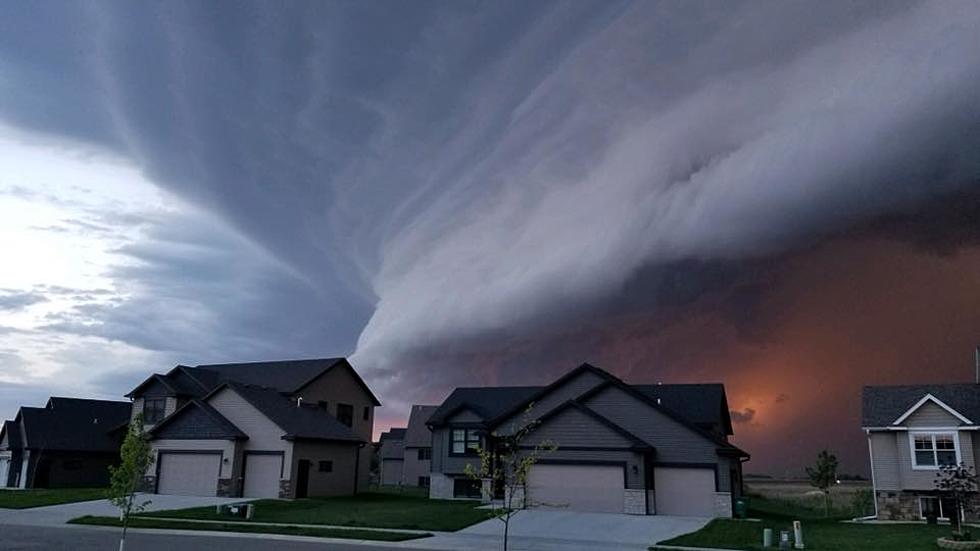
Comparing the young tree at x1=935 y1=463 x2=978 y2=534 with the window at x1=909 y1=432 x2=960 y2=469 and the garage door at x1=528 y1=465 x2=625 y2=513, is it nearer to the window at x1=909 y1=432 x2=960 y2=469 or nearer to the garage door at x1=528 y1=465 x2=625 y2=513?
the window at x1=909 y1=432 x2=960 y2=469

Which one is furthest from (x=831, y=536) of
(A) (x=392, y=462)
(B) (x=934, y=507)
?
(A) (x=392, y=462)

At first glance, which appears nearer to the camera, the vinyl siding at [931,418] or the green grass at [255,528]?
the green grass at [255,528]

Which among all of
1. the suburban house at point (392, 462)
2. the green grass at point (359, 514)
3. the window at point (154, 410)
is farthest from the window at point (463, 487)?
the suburban house at point (392, 462)

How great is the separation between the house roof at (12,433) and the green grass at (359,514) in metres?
25.6

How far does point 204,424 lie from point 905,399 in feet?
134

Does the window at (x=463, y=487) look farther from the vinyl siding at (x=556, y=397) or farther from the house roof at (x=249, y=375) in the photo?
the house roof at (x=249, y=375)

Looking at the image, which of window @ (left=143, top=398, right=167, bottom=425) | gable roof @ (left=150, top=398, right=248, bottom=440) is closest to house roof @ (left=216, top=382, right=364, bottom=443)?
gable roof @ (left=150, top=398, right=248, bottom=440)

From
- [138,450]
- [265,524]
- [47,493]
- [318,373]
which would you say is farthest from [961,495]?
[47,493]

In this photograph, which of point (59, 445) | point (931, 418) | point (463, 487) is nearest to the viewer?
point (931, 418)

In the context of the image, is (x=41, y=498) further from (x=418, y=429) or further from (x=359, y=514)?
(x=418, y=429)

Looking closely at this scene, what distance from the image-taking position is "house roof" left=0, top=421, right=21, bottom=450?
53.4 metres

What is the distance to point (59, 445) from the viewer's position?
2127 inches

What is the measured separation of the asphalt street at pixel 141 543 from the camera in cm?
2217

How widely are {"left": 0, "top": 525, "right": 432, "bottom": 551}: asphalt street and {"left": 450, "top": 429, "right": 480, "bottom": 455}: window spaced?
976 inches
